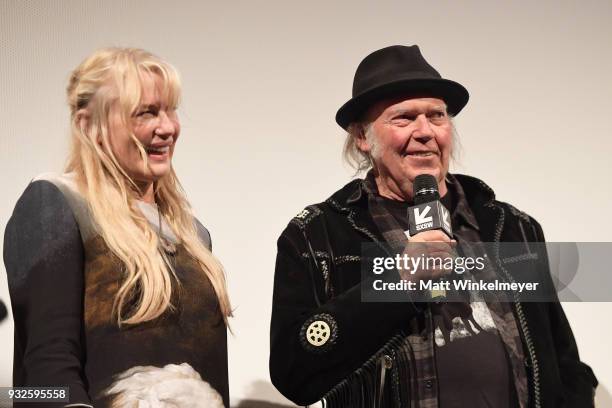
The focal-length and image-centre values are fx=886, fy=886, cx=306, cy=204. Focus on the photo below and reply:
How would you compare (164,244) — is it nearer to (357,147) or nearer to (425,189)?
(425,189)

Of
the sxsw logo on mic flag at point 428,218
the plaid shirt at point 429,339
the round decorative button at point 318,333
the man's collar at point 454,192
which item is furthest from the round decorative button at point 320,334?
the man's collar at point 454,192

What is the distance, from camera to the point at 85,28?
260cm

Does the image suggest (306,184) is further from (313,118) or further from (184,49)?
(184,49)

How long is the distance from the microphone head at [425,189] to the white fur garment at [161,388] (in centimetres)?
62

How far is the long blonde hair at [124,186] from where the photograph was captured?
1781 millimetres

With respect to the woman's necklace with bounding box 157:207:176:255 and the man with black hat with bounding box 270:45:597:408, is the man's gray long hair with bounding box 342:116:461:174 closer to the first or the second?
the man with black hat with bounding box 270:45:597:408

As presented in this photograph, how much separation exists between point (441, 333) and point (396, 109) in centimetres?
60

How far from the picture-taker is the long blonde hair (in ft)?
5.84

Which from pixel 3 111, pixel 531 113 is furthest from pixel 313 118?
pixel 3 111

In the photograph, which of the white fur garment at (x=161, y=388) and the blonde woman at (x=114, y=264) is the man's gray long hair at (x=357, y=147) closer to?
the blonde woman at (x=114, y=264)

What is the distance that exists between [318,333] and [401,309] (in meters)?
0.20

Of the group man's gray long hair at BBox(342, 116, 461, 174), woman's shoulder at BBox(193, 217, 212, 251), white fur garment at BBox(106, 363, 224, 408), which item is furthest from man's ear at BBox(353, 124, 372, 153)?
white fur garment at BBox(106, 363, 224, 408)

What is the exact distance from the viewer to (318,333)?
2029mm

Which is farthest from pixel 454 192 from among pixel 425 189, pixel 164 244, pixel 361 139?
pixel 164 244
